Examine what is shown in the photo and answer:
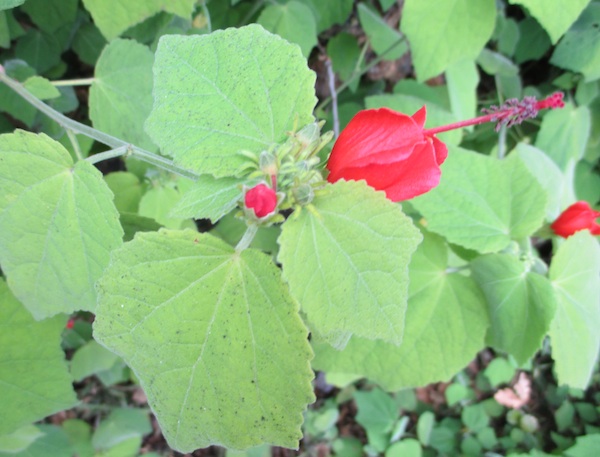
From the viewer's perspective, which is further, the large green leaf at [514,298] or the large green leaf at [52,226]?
the large green leaf at [514,298]

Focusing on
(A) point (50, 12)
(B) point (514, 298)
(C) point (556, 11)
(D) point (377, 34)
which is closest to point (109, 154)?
(A) point (50, 12)

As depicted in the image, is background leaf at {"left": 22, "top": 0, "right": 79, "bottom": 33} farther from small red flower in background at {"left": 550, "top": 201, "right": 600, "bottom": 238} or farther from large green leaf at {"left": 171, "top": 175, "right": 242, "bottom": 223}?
small red flower in background at {"left": 550, "top": 201, "right": 600, "bottom": 238}

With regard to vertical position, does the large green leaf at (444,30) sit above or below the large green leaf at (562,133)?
above

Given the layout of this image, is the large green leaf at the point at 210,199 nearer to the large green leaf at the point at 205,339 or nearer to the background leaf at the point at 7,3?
the large green leaf at the point at 205,339

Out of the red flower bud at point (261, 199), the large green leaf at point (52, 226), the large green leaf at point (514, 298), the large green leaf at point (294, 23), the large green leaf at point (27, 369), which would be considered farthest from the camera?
the large green leaf at point (294, 23)

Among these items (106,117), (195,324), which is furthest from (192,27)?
(195,324)

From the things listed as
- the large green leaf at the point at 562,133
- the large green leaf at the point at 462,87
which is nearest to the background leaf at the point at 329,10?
the large green leaf at the point at 462,87

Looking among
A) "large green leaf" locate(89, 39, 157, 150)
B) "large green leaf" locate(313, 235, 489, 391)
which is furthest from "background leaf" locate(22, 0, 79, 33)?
"large green leaf" locate(313, 235, 489, 391)

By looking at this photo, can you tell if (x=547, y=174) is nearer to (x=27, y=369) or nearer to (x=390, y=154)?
(x=390, y=154)
